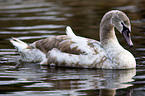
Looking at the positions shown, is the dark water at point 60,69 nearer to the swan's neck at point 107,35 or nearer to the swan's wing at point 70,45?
the swan's wing at point 70,45

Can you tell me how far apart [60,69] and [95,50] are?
3.48ft

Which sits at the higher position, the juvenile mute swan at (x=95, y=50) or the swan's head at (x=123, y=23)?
the swan's head at (x=123, y=23)

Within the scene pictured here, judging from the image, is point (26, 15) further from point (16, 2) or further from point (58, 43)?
point (58, 43)

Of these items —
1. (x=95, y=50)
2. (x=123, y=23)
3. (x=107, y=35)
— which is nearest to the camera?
(x=123, y=23)

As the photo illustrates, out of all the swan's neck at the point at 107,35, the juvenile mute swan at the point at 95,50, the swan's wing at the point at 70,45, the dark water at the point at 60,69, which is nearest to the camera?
the dark water at the point at 60,69

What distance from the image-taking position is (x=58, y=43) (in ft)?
39.3

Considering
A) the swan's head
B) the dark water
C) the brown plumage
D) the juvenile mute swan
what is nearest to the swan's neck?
the juvenile mute swan

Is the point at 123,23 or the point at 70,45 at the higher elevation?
the point at 123,23

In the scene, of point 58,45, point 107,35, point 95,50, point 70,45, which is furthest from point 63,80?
point 107,35

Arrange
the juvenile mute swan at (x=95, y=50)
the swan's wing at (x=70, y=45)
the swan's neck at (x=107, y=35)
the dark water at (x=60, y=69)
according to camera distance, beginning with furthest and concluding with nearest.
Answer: the swan's neck at (x=107, y=35) → the swan's wing at (x=70, y=45) → the juvenile mute swan at (x=95, y=50) → the dark water at (x=60, y=69)

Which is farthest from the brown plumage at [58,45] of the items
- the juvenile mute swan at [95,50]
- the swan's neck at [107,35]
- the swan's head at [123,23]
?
the swan's head at [123,23]

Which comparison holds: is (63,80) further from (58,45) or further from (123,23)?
(123,23)

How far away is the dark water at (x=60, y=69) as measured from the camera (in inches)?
362

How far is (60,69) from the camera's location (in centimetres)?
1146
